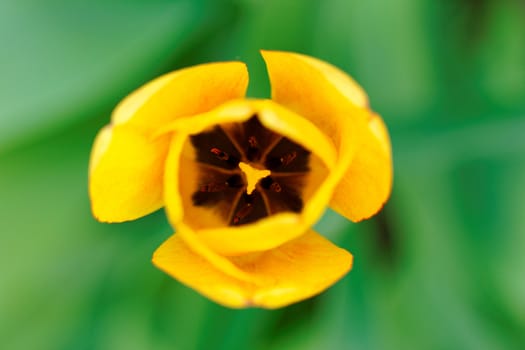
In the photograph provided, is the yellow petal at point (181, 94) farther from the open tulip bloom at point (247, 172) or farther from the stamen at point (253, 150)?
the stamen at point (253, 150)

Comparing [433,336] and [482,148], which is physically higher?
[482,148]

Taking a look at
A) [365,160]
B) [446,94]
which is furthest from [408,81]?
[365,160]

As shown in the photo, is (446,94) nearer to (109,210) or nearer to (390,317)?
(390,317)

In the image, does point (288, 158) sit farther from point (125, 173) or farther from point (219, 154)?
point (125, 173)

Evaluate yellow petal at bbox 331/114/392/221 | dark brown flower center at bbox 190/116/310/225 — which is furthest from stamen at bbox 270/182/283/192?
yellow petal at bbox 331/114/392/221

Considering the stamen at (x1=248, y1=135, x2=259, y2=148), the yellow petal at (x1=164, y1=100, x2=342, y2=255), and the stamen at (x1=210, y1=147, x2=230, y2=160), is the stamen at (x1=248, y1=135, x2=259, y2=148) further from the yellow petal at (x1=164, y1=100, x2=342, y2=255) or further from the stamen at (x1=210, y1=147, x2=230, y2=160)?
the yellow petal at (x1=164, y1=100, x2=342, y2=255)
